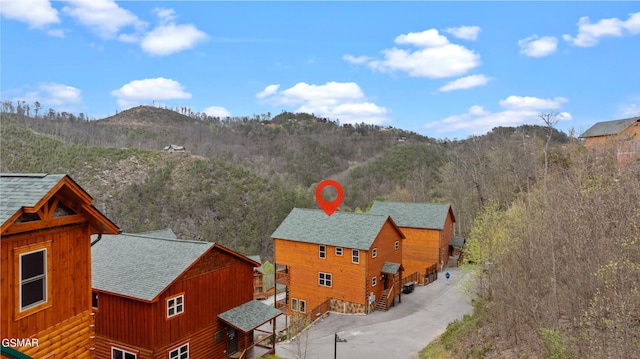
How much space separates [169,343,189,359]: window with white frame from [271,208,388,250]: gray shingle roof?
12.9m

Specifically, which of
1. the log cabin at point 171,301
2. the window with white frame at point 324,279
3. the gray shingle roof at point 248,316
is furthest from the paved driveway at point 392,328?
the log cabin at point 171,301

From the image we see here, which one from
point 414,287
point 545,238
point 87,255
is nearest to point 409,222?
point 414,287

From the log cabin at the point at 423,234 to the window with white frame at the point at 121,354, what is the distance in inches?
927

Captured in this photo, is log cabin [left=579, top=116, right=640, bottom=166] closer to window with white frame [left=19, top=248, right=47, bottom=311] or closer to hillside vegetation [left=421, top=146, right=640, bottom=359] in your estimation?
hillside vegetation [left=421, top=146, right=640, bottom=359]

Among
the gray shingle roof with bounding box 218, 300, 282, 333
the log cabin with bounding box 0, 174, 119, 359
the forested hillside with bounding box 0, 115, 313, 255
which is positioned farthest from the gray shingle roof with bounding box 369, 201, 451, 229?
the forested hillside with bounding box 0, 115, 313, 255

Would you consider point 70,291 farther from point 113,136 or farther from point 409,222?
point 113,136

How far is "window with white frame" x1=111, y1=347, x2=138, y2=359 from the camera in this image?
1492cm

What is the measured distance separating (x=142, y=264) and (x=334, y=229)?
14371mm

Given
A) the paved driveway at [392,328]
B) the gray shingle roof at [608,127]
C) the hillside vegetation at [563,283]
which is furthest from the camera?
the gray shingle roof at [608,127]

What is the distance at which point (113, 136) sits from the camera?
3826 inches

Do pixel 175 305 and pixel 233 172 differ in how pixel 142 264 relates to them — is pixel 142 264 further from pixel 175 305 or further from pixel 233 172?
pixel 233 172

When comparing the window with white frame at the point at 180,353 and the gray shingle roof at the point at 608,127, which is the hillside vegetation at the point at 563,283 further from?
the gray shingle roof at the point at 608,127

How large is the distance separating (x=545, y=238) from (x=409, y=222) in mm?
20797

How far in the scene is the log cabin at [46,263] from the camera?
25.9 ft
